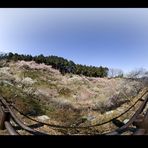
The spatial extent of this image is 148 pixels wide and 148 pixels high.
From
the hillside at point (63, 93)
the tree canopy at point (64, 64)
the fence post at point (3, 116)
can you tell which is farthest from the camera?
the hillside at point (63, 93)

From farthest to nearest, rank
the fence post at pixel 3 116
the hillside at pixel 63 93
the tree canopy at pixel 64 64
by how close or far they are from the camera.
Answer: the hillside at pixel 63 93 → the tree canopy at pixel 64 64 → the fence post at pixel 3 116

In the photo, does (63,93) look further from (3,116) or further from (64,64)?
(3,116)

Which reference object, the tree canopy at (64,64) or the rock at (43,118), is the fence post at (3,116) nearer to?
the rock at (43,118)

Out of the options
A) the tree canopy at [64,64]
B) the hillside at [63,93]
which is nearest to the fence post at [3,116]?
the hillside at [63,93]

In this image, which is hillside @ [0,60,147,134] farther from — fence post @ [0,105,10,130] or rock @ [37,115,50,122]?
fence post @ [0,105,10,130]

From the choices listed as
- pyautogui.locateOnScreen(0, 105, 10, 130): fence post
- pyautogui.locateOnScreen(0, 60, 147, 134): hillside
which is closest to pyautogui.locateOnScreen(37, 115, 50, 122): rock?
pyautogui.locateOnScreen(0, 60, 147, 134): hillside

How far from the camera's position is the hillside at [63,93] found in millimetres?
4086

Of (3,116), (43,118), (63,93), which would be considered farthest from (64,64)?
(3,116)
